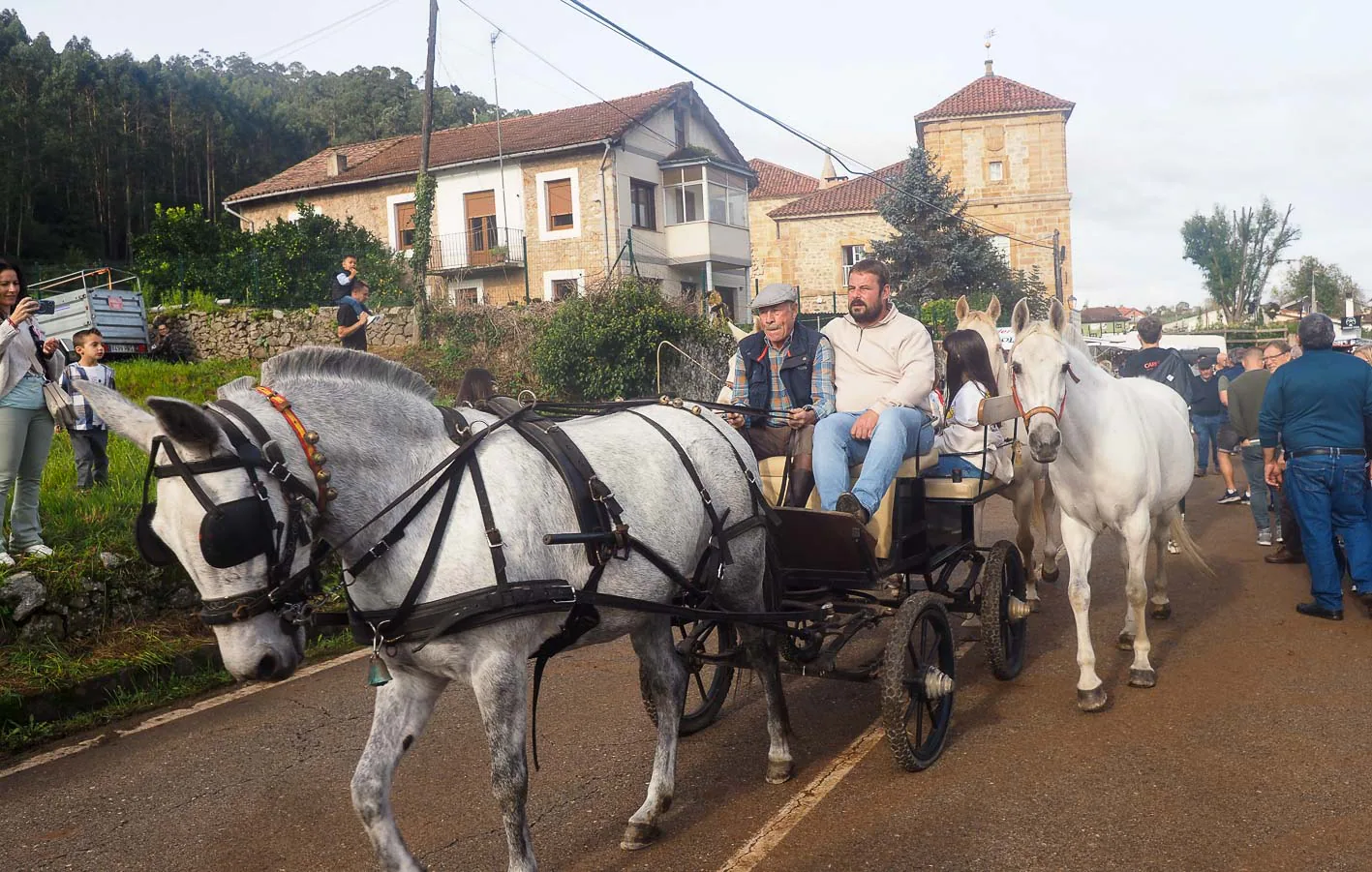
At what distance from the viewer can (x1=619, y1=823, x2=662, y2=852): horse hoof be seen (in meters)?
3.87

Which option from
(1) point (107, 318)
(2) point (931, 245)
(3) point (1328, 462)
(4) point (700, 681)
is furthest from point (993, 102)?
(4) point (700, 681)

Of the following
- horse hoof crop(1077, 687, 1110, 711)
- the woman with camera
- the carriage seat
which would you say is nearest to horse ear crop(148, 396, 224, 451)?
the carriage seat

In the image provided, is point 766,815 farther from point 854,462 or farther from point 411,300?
point 411,300

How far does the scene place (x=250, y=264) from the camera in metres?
21.7

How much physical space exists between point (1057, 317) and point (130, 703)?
238 inches

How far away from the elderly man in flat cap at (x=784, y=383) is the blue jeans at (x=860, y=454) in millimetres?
148

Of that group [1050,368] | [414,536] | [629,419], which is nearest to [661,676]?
[629,419]

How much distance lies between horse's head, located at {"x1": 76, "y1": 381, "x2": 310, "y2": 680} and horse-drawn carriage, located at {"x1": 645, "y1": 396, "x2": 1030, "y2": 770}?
6.22ft

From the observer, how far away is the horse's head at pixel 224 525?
2.65m

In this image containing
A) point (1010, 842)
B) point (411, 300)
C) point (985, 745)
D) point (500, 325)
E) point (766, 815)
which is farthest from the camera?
point (411, 300)

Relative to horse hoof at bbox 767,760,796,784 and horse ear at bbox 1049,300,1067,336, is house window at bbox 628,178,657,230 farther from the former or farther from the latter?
horse hoof at bbox 767,760,796,784

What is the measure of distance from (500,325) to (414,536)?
49.1 ft

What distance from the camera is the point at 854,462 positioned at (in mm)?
5160

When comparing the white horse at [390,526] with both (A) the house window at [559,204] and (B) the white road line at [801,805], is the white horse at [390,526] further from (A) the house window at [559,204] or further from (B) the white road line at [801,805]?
(A) the house window at [559,204]
